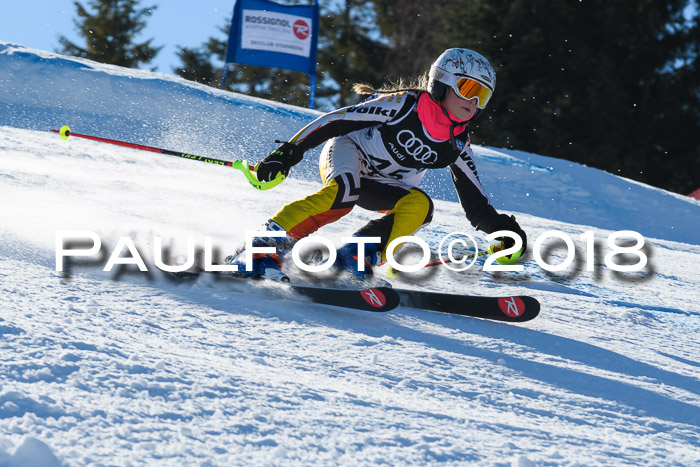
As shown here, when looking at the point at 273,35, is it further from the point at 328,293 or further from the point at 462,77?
the point at 328,293

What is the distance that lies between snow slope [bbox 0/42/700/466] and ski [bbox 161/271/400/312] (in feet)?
0.18

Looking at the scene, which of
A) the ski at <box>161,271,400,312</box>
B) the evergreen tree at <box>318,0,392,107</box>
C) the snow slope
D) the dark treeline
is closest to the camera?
the snow slope

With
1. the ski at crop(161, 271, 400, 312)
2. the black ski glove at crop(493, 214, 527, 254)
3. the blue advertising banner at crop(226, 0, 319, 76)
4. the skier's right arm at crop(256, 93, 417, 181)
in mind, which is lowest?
the ski at crop(161, 271, 400, 312)

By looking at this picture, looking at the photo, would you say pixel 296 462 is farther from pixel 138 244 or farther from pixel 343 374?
pixel 138 244

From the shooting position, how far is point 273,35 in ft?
41.8

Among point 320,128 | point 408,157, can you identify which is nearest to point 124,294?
point 320,128

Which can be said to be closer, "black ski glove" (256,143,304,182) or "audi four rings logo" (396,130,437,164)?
"black ski glove" (256,143,304,182)

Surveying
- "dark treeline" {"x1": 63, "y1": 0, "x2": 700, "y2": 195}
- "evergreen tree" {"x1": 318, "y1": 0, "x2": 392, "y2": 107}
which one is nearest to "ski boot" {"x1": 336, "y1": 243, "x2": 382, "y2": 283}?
"dark treeline" {"x1": 63, "y1": 0, "x2": 700, "y2": 195}

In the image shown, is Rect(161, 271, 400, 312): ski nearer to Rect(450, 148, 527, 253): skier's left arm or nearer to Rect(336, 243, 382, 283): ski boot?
Rect(336, 243, 382, 283): ski boot

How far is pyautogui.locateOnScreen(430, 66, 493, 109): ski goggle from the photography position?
3.33m

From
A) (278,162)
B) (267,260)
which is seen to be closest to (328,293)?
(267,260)

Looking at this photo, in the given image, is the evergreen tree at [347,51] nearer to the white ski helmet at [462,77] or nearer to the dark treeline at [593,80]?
the dark treeline at [593,80]

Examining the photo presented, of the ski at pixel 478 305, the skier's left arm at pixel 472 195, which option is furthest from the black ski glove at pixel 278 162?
the skier's left arm at pixel 472 195

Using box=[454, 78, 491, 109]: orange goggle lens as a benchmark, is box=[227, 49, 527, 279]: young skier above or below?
below
